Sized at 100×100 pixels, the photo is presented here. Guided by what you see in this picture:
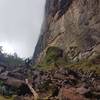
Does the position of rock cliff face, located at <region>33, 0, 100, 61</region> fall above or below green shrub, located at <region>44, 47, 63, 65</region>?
above

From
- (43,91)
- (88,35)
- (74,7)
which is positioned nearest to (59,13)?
(74,7)

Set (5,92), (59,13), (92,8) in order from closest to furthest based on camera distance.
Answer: (5,92) < (92,8) < (59,13)

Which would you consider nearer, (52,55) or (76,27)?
(52,55)

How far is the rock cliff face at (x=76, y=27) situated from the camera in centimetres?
5497

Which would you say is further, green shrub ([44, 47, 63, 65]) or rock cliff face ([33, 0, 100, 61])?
rock cliff face ([33, 0, 100, 61])

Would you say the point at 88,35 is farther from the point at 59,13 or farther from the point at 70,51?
the point at 59,13

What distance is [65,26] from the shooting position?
220ft

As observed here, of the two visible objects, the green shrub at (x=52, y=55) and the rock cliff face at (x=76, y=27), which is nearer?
the green shrub at (x=52, y=55)

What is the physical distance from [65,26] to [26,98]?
46.5m

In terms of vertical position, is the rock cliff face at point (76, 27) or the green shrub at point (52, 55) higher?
the rock cliff face at point (76, 27)

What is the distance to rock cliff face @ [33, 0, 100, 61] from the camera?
5497 centimetres

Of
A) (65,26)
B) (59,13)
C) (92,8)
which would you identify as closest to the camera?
(92,8)

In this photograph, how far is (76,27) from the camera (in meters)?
62.3

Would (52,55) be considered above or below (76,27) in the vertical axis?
below
